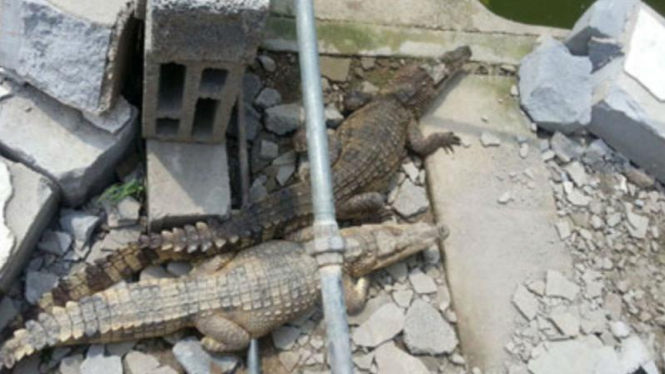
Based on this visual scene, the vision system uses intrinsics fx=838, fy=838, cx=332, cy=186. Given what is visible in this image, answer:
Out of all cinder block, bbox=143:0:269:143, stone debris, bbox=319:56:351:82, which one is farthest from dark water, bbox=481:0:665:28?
cinder block, bbox=143:0:269:143

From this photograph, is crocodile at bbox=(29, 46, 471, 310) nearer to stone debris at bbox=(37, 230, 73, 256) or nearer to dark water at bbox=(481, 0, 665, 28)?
stone debris at bbox=(37, 230, 73, 256)

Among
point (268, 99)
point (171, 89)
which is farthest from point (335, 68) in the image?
point (171, 89)

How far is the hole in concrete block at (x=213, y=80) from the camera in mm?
4535

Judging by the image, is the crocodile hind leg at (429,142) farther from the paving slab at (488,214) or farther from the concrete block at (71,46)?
the concrete block at (71,46)

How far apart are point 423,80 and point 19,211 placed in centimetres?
288

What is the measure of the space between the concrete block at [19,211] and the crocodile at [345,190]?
0.28 meters

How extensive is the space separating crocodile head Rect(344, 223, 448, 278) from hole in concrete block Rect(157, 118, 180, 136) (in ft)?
4.08

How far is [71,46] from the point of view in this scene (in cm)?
466

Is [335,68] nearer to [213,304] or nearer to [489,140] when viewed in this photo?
[489,140]

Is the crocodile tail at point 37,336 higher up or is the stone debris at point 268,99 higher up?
the stone debris at point 268,99

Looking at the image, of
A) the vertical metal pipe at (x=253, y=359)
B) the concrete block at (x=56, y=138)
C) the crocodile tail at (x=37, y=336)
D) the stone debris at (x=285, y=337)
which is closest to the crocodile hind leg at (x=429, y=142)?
the stone debris at (x=285, y=337)

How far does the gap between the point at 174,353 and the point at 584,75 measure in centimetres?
349

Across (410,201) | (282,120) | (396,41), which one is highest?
(396,41)

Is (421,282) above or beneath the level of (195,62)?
beneath
